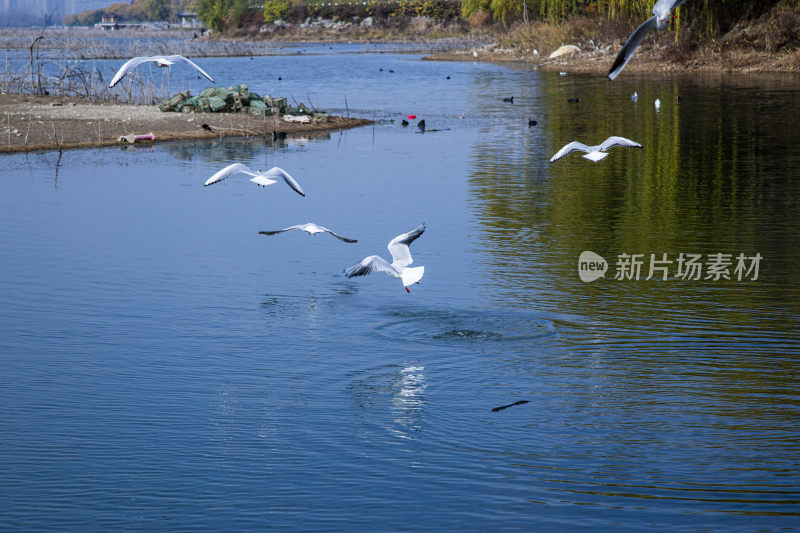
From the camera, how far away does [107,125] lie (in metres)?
30.9

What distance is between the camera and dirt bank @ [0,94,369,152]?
93.6 feet

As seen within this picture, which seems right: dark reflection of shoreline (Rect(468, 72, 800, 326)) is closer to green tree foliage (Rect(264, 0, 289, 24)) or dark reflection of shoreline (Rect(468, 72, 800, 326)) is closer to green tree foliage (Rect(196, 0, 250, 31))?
green tree foliage (Rect(264, 0, 289, 24))

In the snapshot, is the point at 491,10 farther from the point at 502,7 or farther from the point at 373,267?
the point at 373,267

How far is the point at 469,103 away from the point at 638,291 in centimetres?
2883

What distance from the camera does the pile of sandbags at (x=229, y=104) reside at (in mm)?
33562

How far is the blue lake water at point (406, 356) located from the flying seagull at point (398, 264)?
617 millimetres

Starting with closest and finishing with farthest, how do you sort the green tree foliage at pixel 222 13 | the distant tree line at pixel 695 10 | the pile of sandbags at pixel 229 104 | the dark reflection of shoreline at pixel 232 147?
the dark reflection of shoreline at pixel 232 147 < the pile of sandbags at pixel 229 104 < the distant tree line at pixel 695 10 < the green tree foliage at pixel 222 13

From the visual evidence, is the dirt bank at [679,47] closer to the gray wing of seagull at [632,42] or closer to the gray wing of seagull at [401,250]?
the gray wing of seagull at [632,42]

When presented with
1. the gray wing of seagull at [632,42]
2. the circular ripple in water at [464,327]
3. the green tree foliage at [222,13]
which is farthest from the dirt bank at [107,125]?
the green tree foliage at [222,13]

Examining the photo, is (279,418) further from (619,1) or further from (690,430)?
(619,1)

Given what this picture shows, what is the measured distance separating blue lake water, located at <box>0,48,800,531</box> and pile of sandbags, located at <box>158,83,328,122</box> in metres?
12.3

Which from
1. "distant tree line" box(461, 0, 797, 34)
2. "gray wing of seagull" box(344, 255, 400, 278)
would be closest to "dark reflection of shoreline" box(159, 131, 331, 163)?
"gray wing of seagull" box(344, 255, 400, 278)

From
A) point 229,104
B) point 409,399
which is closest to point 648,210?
point 409,399

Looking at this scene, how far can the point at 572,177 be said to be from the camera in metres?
21.0
